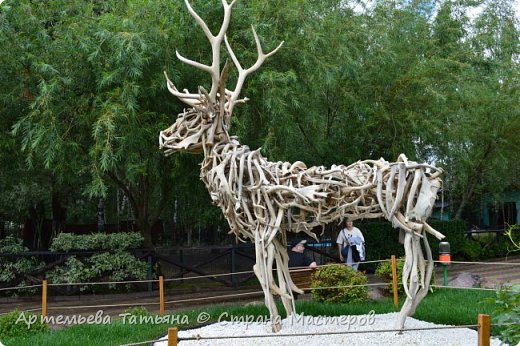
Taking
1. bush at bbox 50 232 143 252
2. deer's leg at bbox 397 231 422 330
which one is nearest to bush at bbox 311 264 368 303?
deer's leg at bbox 397 231 422 330

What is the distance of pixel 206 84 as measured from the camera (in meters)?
9.17

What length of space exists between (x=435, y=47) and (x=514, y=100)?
2.42m

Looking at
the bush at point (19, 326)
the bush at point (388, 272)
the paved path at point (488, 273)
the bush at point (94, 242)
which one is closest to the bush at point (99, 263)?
the bush at point (94, 242)

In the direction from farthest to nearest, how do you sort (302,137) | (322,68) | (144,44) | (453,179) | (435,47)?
(453,179) < (435,47) < (302,137) < (322,68) < (144,44)

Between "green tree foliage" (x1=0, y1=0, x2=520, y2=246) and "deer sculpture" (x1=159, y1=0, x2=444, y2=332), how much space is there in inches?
85.6

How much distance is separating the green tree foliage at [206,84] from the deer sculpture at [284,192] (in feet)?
7.13

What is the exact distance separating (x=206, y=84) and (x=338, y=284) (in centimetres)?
364

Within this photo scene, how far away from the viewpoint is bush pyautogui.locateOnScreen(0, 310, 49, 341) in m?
6.71

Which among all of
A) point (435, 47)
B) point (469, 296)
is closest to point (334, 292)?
point (469, 296)

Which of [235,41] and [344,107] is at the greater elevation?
[235,41]

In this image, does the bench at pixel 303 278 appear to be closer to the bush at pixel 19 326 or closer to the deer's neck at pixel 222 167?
the deer's neck at pixel 222 167

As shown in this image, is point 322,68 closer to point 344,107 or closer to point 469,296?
point 344,107

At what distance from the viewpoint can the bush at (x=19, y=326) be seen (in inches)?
264

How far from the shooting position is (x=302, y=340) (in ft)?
20.0
